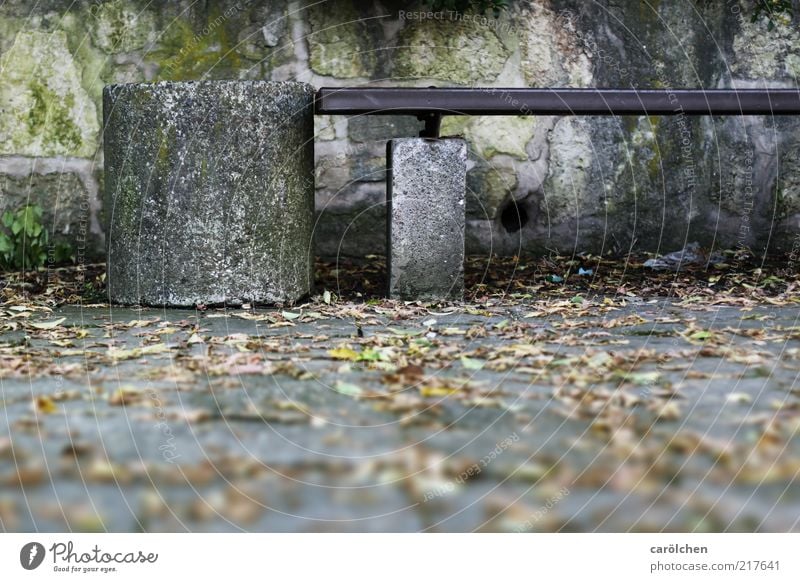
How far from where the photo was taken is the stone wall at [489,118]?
4.55 metres

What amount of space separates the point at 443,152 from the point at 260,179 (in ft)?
2.36

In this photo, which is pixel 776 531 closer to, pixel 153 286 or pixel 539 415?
pixel 539 415

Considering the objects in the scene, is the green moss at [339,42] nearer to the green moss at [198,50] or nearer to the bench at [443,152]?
the green moss at [198,50]

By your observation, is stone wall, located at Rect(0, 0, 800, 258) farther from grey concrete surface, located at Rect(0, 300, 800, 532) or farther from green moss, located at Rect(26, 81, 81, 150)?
grey concrete surface, located at Rect(0, 300, 800, 532)

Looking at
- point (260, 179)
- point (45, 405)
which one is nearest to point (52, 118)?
point (260, 179)

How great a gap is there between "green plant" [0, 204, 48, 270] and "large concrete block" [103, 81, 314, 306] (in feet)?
3.55

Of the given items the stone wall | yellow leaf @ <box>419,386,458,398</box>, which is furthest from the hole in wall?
yellow leaf @ <box>419,386,458,398</box>

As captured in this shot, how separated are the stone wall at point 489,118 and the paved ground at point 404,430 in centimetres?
190

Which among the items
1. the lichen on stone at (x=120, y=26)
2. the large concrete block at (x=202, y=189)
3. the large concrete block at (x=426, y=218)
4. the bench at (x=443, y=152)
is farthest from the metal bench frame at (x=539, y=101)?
the lichen on stone at (x=120, y=26)

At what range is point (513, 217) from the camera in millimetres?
4773

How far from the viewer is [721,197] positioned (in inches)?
191

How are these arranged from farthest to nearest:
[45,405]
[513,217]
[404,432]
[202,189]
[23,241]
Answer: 1. [513,217]
2. [23,241]
3. [202,189]
4. [45,405]
5. [404,432]

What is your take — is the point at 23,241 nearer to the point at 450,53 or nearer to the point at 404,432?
the point at 450,53

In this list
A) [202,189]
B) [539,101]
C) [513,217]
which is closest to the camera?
[202,189]
